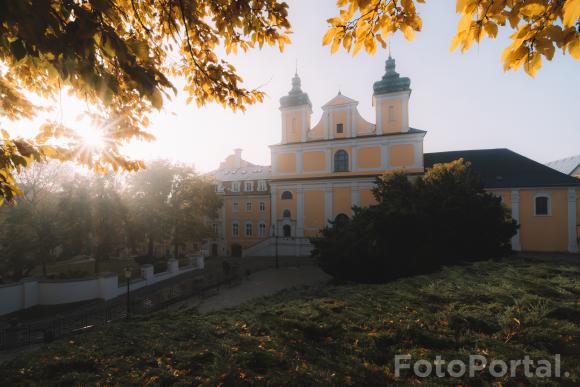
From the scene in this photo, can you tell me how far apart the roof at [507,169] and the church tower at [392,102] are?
6.52 metres

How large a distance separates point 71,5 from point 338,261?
14700 mm

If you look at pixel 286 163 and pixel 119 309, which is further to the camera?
pixel 286 163

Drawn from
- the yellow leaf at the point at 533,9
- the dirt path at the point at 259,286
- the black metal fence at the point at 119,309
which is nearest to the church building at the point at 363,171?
the dirt path at the point at 259,286

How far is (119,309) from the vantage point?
12.9 m

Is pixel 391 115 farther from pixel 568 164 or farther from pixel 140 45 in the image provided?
pixel 568 164

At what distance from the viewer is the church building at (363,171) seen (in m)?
24.2

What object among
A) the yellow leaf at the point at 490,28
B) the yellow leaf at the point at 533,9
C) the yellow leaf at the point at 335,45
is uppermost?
the yellow leaf at the point at 335,45

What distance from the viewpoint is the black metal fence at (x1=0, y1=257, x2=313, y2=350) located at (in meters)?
9.45

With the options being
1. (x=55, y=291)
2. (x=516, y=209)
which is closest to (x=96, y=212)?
(x=55, y=291)

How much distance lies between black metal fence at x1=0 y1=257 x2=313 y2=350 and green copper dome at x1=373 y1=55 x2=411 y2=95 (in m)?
20.1

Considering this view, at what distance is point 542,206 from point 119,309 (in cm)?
3471

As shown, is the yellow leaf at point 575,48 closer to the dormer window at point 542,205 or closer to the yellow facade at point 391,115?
the yellow facade at point 391,115

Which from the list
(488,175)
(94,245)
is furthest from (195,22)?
(488,175)

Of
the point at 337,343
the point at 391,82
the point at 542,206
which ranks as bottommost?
the point at 337,343
